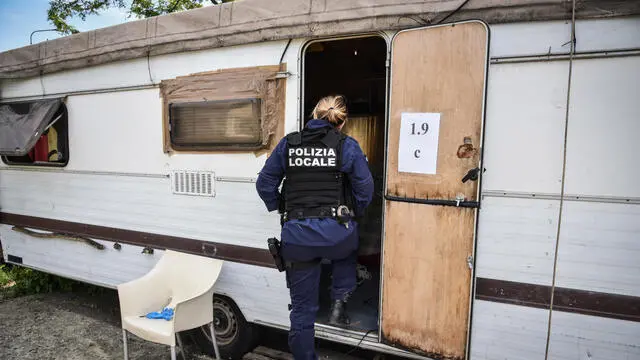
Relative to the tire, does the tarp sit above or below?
above

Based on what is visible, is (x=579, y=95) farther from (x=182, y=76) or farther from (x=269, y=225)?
(x=182, y=76)

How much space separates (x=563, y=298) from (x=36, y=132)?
4912 millimetres

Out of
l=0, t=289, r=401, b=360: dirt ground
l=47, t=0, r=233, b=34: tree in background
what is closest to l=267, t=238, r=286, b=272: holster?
l=0, t=289, r=401, b=360: dirt ground

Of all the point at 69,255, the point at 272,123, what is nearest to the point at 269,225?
the point at 272,123

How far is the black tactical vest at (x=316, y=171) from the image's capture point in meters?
2.80

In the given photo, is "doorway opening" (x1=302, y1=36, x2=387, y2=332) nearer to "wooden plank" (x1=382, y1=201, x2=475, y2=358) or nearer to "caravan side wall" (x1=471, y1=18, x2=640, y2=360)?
"wooden plank" (x1=382, y1=201, x2=475, y2=358)

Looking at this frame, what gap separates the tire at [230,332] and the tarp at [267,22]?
7.49 ft

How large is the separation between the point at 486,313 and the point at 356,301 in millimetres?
1318

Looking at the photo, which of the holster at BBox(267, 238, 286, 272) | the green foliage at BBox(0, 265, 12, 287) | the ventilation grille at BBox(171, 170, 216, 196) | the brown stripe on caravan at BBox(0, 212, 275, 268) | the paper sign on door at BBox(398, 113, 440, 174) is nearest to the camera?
the paper sign on door at BBox(398, 113, 440, 174)

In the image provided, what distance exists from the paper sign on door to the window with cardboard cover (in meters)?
0.99

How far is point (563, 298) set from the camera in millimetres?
2541

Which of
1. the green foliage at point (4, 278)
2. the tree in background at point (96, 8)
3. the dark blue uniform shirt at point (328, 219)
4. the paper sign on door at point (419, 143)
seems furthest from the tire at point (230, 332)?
the tree in background at point (96, 8)

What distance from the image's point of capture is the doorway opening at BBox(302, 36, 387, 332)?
3.72m

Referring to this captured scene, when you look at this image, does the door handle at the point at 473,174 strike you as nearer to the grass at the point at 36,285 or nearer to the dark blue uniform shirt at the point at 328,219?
the dark blue uniform shirt at the point at 328,219
